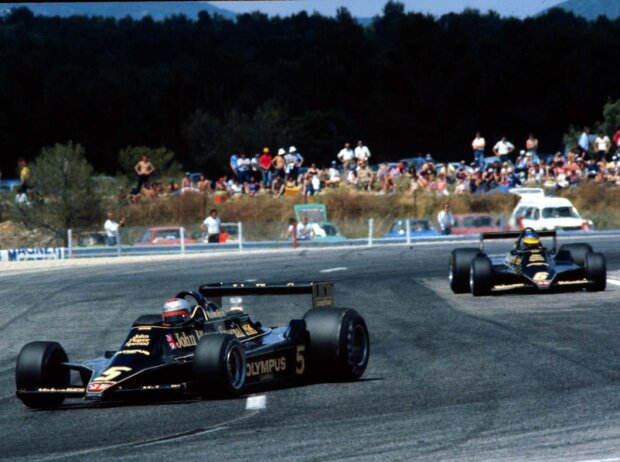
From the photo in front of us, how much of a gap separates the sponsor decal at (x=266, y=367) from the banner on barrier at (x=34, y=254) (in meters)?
25.0

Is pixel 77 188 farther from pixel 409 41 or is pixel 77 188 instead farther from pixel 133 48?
pixel 133 48

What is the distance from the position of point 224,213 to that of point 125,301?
17.7 meters

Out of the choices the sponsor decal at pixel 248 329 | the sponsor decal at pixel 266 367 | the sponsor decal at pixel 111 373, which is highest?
the sponsor decal at pixel 248 329

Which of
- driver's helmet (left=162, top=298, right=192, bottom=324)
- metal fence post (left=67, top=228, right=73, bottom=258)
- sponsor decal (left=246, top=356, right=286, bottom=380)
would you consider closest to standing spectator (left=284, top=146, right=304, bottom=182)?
metal fence post (left=67, top=228, right=73, bottom=258)

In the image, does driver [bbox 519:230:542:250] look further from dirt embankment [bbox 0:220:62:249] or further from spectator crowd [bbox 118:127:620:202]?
spectator crowd [bbox 118:127:620:202]

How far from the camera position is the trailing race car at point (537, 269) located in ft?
68.4

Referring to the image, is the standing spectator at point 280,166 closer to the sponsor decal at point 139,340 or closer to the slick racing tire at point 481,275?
the slick racing tire at point 481,275

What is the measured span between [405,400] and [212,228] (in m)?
26.1

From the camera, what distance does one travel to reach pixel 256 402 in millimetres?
10586

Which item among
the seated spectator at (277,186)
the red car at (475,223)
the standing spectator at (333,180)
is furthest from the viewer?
the standing spectator at (333,180)

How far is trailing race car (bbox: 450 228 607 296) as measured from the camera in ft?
68.4

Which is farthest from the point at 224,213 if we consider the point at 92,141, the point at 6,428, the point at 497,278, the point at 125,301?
the point at 92,141

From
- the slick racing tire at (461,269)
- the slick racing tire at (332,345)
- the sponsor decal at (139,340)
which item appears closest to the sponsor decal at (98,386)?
the sponsor decal at (139,340)

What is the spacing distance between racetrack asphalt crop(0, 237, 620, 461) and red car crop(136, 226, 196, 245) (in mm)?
13711
